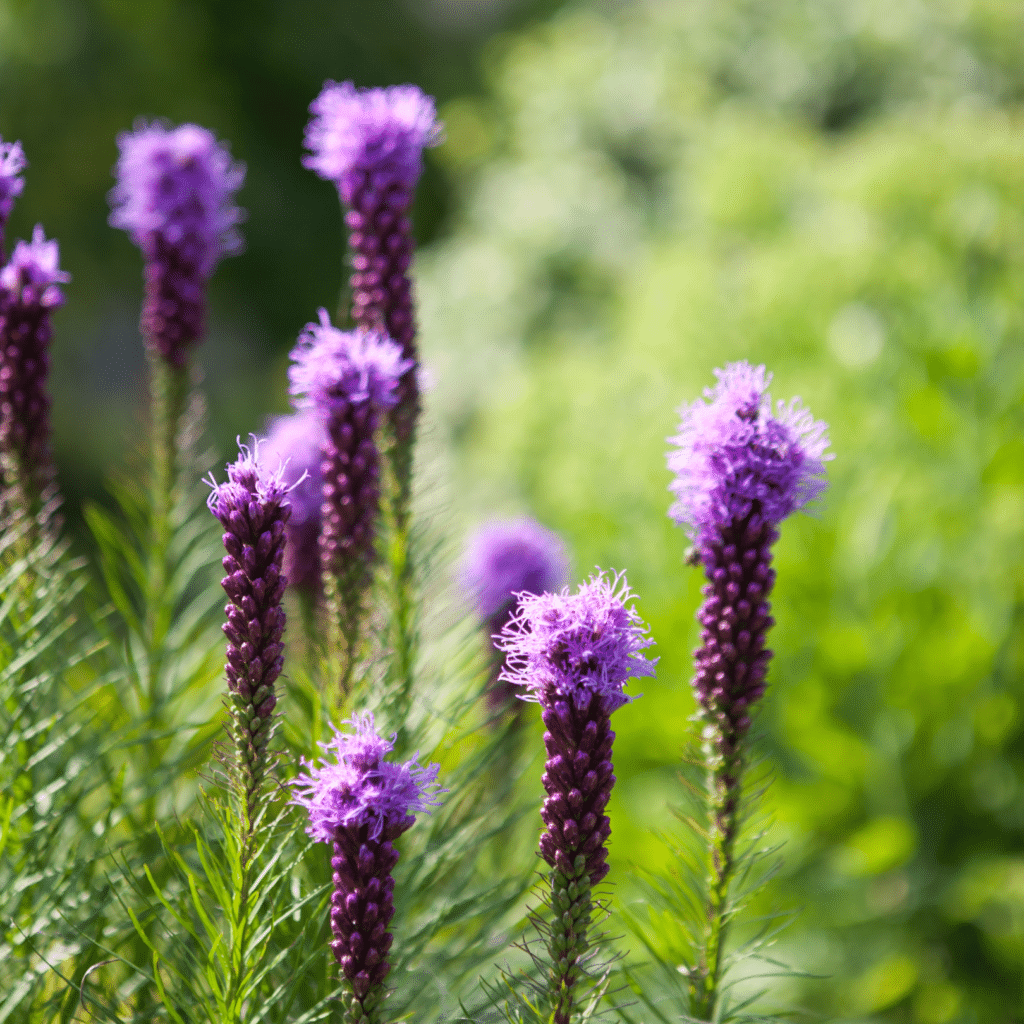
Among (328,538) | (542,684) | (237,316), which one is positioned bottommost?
(542,684)

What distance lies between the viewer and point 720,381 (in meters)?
1.25

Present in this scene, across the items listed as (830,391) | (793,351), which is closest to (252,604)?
(830,391)

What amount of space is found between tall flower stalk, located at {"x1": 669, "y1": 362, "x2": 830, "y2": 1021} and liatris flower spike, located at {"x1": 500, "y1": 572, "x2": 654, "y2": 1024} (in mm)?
230

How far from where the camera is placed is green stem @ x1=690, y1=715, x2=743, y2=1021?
1221 millimetres

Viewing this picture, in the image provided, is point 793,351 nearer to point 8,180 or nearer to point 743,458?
point 743,458

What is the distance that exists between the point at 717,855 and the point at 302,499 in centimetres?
91

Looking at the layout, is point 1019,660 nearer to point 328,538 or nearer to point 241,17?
point 328,538

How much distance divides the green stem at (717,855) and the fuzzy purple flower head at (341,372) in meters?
0.60

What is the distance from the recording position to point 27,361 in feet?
4.80

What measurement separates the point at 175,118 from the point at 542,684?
32.4ft

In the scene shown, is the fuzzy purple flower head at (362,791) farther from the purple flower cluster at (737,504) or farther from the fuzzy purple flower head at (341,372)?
the fuzzy purple flower head at (341,372)

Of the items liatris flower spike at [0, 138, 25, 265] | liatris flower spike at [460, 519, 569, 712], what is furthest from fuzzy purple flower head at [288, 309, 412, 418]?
liatris flower spike at [460, 519, 569, 712]

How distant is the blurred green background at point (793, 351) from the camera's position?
3328 millimetres

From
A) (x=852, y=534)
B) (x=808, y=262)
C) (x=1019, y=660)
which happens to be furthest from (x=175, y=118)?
(x=1019, y=660)
